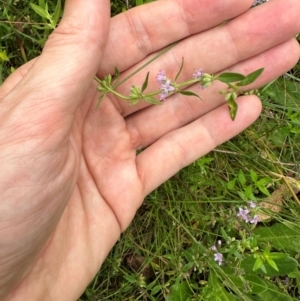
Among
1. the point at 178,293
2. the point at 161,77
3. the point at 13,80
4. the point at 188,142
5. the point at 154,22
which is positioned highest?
the point at 13,80

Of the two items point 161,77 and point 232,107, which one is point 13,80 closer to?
point 161,77

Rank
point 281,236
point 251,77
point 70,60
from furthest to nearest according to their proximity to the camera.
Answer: point 281,236 < point 251,77 < point 70,60

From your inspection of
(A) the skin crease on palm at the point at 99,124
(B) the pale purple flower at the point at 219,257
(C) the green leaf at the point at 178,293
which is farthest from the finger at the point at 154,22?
Result: (C) the green leaf at the point at 178,293

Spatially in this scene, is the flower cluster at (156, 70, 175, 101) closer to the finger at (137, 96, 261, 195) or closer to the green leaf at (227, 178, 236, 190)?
the finger at (137, 96, 261, 195)

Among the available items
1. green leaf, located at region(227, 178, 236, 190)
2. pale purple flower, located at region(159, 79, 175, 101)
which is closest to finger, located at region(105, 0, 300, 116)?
pale purple flower, located at region(159, 79, 175, 101)

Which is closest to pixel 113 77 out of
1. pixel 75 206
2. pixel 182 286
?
pixel 75 206

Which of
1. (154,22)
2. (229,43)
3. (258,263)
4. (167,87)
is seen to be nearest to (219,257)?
(258,263)

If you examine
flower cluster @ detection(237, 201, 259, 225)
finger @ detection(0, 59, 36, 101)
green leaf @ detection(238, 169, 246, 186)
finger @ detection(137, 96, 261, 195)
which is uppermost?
finger @ detection(0, 59, 36, 101)

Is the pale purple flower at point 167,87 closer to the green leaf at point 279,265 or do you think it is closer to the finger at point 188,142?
the finger at point 188,142
